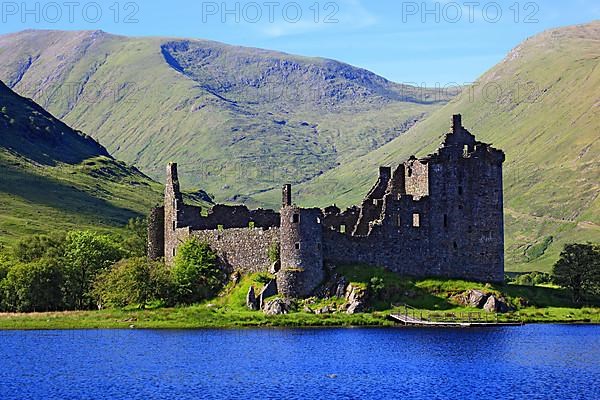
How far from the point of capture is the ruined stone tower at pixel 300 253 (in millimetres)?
95188

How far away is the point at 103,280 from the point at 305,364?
3947cm

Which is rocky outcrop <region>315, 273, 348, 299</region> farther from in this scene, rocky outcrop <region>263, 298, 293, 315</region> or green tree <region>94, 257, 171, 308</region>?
green tree <region>94, 257, 171, 308</region>

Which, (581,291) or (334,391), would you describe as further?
(581,291)

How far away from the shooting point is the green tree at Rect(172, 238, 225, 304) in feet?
333

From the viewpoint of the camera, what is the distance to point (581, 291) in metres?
103

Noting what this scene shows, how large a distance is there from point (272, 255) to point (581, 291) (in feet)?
100

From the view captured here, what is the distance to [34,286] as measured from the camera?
103 metres

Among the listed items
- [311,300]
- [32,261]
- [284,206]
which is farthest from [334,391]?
[32,261]

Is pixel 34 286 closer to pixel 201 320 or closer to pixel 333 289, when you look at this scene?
pixel 201 320

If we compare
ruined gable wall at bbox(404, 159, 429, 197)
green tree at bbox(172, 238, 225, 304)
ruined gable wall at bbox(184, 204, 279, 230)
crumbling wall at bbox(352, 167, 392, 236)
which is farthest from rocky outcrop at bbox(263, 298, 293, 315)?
ruined gable wall at bbox(404, 159, 429, 197)

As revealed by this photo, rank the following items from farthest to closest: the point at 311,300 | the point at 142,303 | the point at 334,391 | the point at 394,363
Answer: the point at 142,303 → the point at 311,300 → the point at 394,363 → the point at 334,391

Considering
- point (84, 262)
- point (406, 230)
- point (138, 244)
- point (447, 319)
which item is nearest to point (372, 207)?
point (406, 230)

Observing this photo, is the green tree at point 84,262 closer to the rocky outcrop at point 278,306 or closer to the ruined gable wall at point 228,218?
the ruined gable wall at point 228,218

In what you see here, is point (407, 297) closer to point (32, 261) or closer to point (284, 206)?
point (284, 206)
